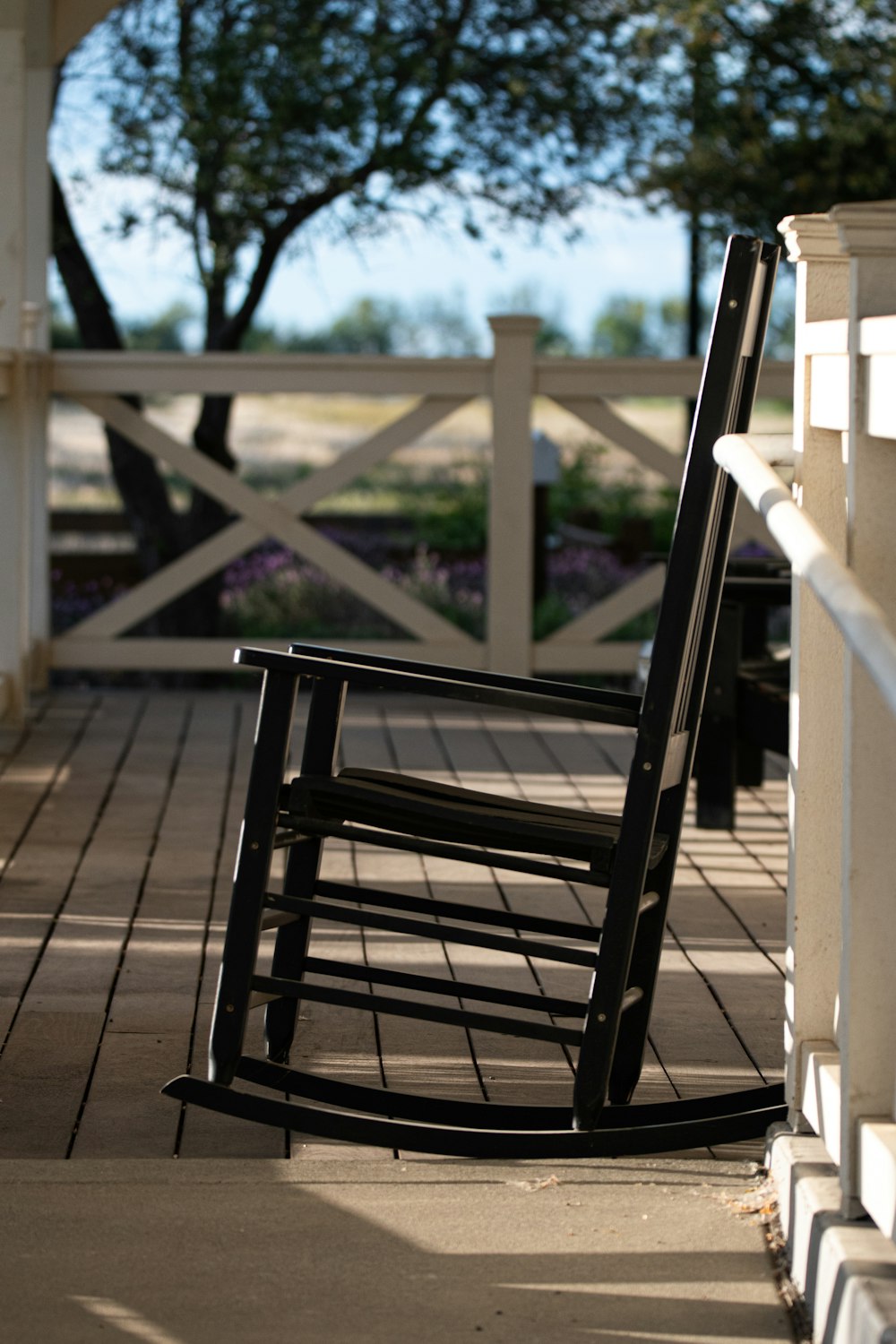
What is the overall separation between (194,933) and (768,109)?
6.02m

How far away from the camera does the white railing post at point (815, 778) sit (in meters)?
1.80

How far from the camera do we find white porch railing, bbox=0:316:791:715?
5.61m

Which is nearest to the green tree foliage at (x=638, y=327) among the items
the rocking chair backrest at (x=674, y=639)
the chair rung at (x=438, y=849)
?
the rocking chair backrest at (x=674, y=639)

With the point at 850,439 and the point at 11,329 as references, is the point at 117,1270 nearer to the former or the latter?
the point at 850,439

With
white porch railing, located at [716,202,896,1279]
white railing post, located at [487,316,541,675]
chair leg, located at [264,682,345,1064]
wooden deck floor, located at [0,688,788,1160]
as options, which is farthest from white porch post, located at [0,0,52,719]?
white porch railing, located at [716,202,896,1279]

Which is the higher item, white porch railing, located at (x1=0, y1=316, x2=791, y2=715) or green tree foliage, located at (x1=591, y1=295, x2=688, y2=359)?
green tree foliage, located at (x1=591, y1=295, x2=688, y2=359)

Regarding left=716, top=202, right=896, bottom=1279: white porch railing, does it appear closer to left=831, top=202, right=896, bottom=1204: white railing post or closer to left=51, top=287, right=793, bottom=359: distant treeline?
left=831, top=202, right=896, bottom=1204: white railing post

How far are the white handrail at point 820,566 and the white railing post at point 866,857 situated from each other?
0.40ft

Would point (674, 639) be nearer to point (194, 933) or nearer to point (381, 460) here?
point (194, 933)

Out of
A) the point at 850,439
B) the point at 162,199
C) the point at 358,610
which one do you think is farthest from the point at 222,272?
the point at 850,439

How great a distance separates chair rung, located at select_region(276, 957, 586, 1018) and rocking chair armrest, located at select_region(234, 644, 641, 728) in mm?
332

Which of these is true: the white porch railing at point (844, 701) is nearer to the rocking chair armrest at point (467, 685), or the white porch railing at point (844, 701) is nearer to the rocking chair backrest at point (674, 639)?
the rocking chair backrest at point (674, 639)

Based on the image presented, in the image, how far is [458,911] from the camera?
81.9 inches

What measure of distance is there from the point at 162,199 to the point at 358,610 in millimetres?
2058
